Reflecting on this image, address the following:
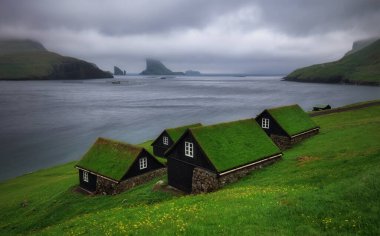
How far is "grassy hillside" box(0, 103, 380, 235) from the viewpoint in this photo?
1525 centimetres

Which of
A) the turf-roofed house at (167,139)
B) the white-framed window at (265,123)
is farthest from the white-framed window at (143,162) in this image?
the white-framed window at (265,123)

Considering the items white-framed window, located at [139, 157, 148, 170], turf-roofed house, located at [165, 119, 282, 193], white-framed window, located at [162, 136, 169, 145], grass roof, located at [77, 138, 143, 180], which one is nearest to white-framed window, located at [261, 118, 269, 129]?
turf-roofed house, located at [165, 119, 282, 193]

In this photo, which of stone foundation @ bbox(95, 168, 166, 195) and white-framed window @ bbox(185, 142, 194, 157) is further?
stone foundation @ bbox(95, 168, 166, 195)

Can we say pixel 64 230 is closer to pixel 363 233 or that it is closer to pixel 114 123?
pixel 363 233

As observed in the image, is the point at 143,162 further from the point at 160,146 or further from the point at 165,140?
the point at 160,146

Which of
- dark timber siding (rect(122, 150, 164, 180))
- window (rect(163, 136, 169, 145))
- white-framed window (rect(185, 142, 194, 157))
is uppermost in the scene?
white-framed window (rect(185, 142, 194, 157))

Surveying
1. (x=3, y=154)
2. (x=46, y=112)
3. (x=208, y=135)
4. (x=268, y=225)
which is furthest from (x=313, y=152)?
(x=46, y=112)

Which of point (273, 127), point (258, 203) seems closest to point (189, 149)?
point (258, 203)

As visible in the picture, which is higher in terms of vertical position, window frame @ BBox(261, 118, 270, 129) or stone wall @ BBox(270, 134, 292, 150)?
window frame @ BBox(261, 118, 270, 129)

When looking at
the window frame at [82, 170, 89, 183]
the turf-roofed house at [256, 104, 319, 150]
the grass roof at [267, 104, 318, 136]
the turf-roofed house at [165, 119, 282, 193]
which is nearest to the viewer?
the turf-roofed house at [165, 119, 282, 193]

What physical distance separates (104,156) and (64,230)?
22027 millimetres

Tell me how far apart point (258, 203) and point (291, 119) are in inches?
1329

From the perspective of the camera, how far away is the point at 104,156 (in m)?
43.6

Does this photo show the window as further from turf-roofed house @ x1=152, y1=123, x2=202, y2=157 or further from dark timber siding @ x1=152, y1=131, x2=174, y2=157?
dark timber siding @ x1=152, y1=131, x2=174, y2=157
